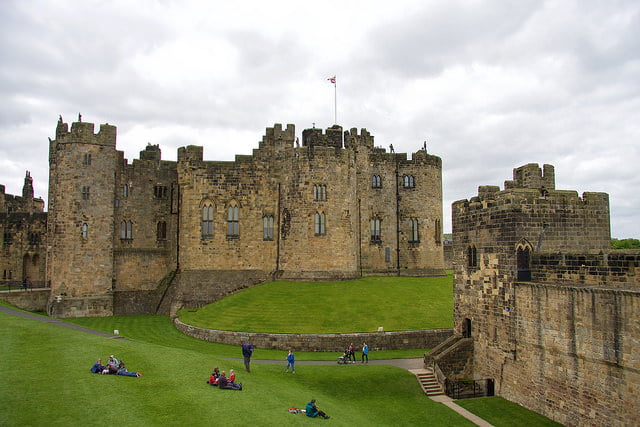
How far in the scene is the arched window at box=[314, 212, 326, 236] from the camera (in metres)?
39.3

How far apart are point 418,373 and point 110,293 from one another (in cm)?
2773

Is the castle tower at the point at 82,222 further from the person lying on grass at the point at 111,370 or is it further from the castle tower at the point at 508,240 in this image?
the castle tower at the point at 508,240

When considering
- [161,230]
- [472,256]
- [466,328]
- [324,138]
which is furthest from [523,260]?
[161,230]

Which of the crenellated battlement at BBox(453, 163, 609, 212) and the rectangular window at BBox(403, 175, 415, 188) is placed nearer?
the crenellated battlement at BBox(453, 163, 609, 212)

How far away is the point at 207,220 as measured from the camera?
136ft

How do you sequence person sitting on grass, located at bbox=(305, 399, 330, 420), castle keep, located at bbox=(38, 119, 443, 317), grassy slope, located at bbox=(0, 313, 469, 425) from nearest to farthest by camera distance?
grassy slope, located at bbox=(0, 313, 469, 425) → person sitting on grass, located at bbox=(305, 399, 330, 420) → castle keep, located at bbox=(38, 119, 443, 317)

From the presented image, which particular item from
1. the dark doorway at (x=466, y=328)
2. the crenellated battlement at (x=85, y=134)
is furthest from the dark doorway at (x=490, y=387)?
the crenellated battlement at (x=85, y=134)

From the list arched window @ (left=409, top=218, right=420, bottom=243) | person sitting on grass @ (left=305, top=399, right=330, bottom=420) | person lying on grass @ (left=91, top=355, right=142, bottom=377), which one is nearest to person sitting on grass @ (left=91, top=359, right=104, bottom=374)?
person lying on grass @ (left=91, top=355, right=142, bottom=377)

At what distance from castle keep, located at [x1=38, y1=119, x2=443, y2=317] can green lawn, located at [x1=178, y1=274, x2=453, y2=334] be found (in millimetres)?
2913

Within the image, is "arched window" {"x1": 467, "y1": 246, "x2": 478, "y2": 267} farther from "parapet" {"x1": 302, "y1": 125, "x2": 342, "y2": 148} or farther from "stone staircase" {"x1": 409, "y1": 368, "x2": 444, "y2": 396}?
"parapet" {"x1": 302, "y1": 125, "x2": 342, "y2": 148}

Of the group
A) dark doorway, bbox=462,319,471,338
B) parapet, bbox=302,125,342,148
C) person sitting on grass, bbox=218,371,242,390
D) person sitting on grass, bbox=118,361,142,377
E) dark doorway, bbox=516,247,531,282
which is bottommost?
person sitting on grass, bbox=218,371,242,390

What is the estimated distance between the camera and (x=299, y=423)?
16016 mm

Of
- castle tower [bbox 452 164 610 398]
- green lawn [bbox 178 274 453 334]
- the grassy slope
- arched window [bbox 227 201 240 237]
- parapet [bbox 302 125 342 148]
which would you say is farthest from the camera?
arched window [bbox 227 201 240 237]

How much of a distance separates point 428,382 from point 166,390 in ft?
41.3
